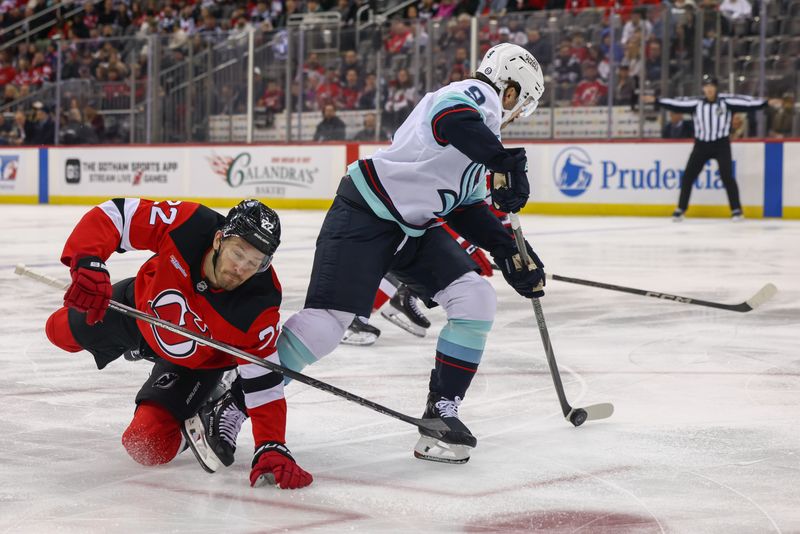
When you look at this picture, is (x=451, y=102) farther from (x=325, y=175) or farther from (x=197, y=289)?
(x=325, y=175)

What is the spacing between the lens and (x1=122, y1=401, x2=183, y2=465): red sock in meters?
2.56

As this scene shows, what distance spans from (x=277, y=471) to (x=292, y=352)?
375 millimetres

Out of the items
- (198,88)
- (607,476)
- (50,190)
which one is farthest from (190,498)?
(50,190)

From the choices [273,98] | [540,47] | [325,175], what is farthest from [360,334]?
[273,98]

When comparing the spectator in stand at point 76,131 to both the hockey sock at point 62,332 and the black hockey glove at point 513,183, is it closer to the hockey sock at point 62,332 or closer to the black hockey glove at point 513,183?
the hockey sock at point 62,332

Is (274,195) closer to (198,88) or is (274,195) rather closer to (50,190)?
(198,88)

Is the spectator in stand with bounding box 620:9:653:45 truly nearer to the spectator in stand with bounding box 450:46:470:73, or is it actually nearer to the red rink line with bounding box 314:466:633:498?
the spectator in stand with bounding box 450:46:470:73

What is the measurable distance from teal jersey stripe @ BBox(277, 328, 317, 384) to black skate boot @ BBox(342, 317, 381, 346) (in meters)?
1.65

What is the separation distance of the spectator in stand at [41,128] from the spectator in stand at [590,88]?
7334 millimetres

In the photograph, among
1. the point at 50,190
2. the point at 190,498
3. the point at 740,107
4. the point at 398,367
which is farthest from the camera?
the point at 50,190

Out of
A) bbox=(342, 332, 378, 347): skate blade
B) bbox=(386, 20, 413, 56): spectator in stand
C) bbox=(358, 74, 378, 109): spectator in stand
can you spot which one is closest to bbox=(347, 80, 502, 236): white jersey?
bbox=(342, 332, 378, 347): skate blade

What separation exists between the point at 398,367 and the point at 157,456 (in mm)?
1433

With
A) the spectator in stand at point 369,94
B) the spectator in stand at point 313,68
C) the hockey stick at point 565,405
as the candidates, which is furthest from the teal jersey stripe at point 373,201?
the spectator in stand at point 313,68

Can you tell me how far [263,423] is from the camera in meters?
2.51
